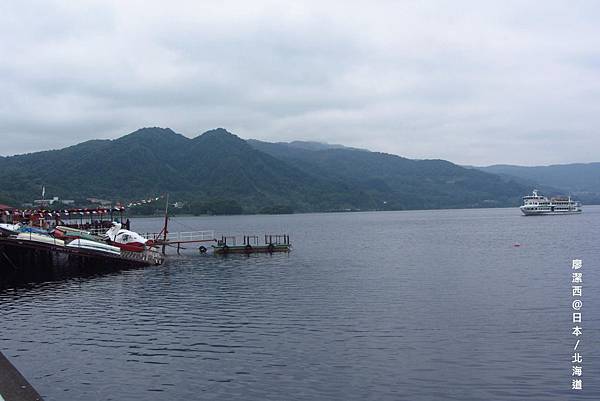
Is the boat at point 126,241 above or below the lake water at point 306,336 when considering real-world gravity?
above

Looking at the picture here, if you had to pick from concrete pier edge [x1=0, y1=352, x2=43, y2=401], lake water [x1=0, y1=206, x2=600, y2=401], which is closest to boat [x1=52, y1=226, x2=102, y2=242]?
lake water [x1=0, y1=206, x2=600, y2=401]

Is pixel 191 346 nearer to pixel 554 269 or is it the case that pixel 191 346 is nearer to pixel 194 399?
pixel 194 399

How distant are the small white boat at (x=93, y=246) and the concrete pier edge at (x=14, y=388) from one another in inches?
→ 1690

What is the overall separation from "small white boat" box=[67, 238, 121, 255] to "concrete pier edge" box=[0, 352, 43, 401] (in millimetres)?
42921

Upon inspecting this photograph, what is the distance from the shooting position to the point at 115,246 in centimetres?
6962

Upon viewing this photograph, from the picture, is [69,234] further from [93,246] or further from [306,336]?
[306,336]

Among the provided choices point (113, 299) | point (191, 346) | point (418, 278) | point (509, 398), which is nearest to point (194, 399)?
point (191, 346)

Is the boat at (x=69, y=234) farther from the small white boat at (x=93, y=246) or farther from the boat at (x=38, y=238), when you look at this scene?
the small white boat at (x=93, y=246)

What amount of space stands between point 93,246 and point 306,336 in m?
41.7

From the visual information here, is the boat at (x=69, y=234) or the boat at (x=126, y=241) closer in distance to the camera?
the boat at (x=69, y=234)

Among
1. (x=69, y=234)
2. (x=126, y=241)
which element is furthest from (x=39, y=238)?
(x=126, y=241)

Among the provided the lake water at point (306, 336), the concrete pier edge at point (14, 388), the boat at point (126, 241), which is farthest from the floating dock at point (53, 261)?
the concrete pier edge at point (14, 388)

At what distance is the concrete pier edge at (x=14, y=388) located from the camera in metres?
19.2

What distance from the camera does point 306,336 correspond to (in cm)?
3170
